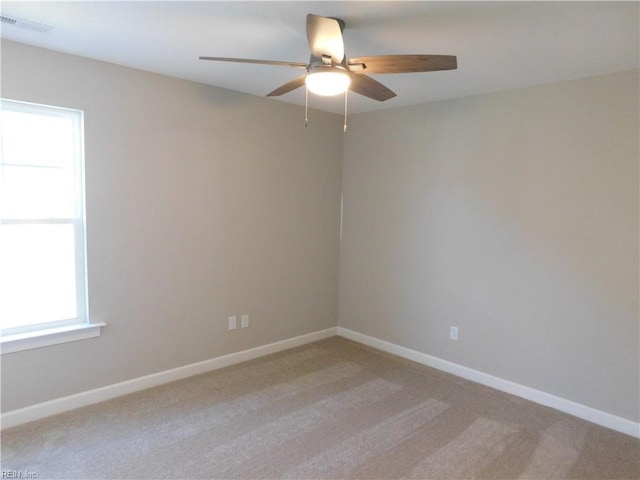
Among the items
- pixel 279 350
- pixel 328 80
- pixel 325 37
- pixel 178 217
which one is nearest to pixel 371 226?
pixel 279 350

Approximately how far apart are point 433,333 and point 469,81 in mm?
2256

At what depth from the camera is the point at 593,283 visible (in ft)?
9.69

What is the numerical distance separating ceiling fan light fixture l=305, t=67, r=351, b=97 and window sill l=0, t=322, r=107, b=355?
2306mm

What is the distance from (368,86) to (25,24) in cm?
197

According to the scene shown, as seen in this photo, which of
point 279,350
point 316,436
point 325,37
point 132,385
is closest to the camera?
point 325,37

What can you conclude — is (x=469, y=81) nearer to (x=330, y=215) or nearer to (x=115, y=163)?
(x=330, y=215)

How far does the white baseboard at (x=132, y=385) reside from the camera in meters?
2.71

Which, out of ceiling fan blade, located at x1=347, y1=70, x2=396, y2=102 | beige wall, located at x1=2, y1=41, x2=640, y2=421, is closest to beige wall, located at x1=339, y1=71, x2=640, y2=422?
beige wall, located at x1=2, y1=41, x2=640, y2=421

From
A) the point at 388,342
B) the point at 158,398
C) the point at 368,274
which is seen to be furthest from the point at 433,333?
the point at 158,398

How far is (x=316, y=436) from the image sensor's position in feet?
8.82

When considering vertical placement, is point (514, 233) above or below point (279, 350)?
above

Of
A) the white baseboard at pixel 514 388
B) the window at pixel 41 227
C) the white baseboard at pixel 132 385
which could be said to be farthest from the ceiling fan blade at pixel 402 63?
the white baseboard at pixel 132 385

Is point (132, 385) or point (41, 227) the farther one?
point (132, 385)

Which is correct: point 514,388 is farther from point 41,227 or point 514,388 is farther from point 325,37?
point 41,227
